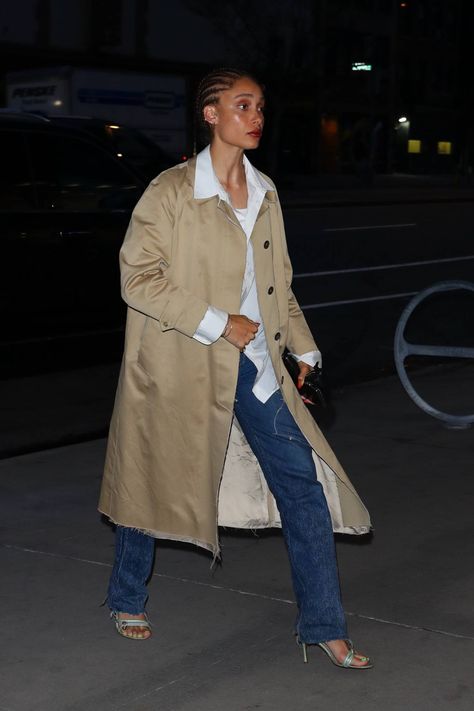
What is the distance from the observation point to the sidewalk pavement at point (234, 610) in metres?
3.89

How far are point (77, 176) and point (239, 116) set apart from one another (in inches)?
228

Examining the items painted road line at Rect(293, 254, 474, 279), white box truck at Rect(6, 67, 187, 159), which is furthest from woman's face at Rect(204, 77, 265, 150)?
white box truck at Rect(6, 67, 187, 159)

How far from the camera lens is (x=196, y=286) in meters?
4.02

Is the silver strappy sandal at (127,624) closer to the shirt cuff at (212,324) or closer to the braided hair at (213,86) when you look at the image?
the shirt cuff at (212,324)

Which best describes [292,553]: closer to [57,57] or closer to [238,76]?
[238,76]

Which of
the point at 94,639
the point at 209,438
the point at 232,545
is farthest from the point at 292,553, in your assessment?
the point at 232,545

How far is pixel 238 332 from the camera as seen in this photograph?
388cm

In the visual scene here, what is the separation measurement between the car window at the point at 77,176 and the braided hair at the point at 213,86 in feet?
18.0

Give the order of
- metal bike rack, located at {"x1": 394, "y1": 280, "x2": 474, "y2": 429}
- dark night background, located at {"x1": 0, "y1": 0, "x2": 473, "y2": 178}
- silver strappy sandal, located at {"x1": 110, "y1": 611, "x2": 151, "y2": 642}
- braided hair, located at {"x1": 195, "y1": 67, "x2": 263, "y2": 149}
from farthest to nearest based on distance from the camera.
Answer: dark night background, located at {"x1": 0, "y1": 0, "x2": 473, "y2": 178}
metal bike rack, located at {"x1": 394, "y1": 280, "x2": 474, "y2": 429}
silver strappy sandal, located at {"x1": 110, "y1": 611, "x2": 151, "y2": 642}
braided hair, located at {"x1": 195, "y1": 67, "x2": 263, "y2": 149}

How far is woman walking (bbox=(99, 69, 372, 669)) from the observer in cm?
399

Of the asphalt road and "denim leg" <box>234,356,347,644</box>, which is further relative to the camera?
the asphalt road

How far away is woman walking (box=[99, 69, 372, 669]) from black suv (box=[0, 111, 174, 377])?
5294 millimetres

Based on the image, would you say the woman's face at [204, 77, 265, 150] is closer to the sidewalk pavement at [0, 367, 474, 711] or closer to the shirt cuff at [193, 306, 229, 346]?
the shirt cuff at [193, 306, 229, 346]

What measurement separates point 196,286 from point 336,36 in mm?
60227
